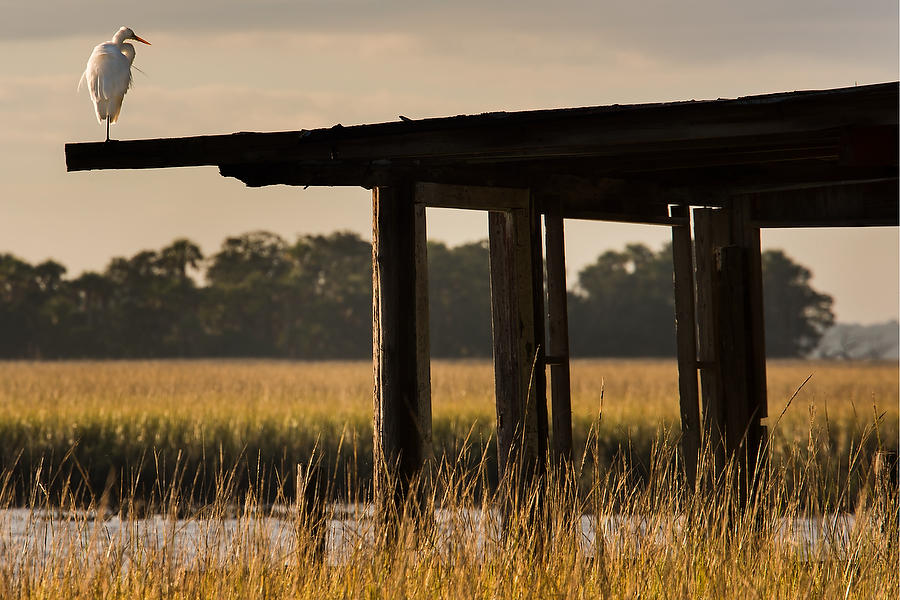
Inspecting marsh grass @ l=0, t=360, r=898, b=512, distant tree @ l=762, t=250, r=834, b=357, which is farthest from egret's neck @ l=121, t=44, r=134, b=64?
distant tree @ l=762, t=250, r=834, b=357

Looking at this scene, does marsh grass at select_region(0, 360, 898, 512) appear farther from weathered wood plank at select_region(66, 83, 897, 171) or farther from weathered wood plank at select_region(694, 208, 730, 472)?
weathered wood plank at select_region(66, 83, 897, 171)

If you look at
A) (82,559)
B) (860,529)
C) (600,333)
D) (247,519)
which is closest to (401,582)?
(247,519)

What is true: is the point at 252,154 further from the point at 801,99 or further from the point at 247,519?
the point at 801,99

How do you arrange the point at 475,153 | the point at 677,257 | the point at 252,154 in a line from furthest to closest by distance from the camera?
the point at 677,257
the point at 252,154
the point at 475,153

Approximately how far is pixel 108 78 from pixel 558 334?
4320 mm

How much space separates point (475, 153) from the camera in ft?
21.2

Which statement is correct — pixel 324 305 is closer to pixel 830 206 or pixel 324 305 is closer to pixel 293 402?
pixel 293 402

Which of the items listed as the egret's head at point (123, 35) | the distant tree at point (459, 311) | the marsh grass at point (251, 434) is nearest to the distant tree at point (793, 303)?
the distant tree at point (459, 311)

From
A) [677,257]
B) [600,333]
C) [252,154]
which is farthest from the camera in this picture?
[600,333]

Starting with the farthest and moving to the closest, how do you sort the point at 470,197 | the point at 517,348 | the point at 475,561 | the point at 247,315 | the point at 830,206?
the point at 247,315 → the point at 830,206 → the point at 517,348 → the point at 470,197 → the point at 475,561

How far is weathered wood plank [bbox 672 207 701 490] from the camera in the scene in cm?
852

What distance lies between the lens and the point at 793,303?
80125 millimetres

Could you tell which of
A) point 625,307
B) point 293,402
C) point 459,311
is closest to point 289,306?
point 459,311

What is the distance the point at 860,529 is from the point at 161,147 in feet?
14.1
